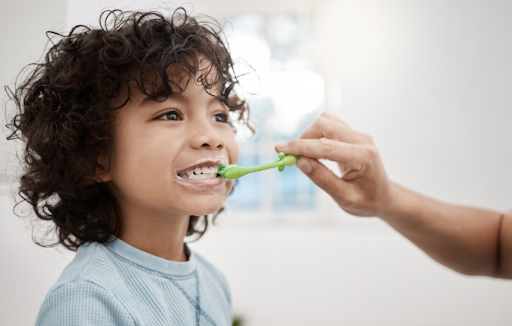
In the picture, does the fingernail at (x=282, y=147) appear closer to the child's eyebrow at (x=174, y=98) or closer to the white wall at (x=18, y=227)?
the child's eyebrow at (x=174, y=98)

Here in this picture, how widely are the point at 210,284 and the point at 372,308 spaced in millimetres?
1786

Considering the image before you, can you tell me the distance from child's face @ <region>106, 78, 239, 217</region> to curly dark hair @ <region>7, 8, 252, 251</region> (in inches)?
0.9

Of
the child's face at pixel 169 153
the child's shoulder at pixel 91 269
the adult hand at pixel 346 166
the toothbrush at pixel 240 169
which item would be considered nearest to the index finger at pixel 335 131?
the adult hand at pixel 346 166

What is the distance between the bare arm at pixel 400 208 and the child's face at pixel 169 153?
0.17 m

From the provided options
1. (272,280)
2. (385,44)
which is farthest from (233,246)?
(385,44)

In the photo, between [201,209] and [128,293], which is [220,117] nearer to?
[201,209]

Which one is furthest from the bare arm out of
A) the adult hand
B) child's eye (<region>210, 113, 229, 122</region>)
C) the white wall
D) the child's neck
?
the white wall

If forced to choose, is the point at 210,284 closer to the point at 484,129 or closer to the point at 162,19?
the point at 162,19

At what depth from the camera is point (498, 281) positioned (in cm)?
218

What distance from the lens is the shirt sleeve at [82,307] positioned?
474 millimetres

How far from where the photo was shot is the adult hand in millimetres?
688

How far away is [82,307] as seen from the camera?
1.58 ft

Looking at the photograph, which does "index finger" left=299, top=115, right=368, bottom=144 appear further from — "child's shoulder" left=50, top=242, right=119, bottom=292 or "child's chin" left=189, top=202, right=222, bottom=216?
"child's shoulder" left=50, top=242, right=119, bottom=292

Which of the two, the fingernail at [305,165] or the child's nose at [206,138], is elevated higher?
the child's nose at [206,138]
